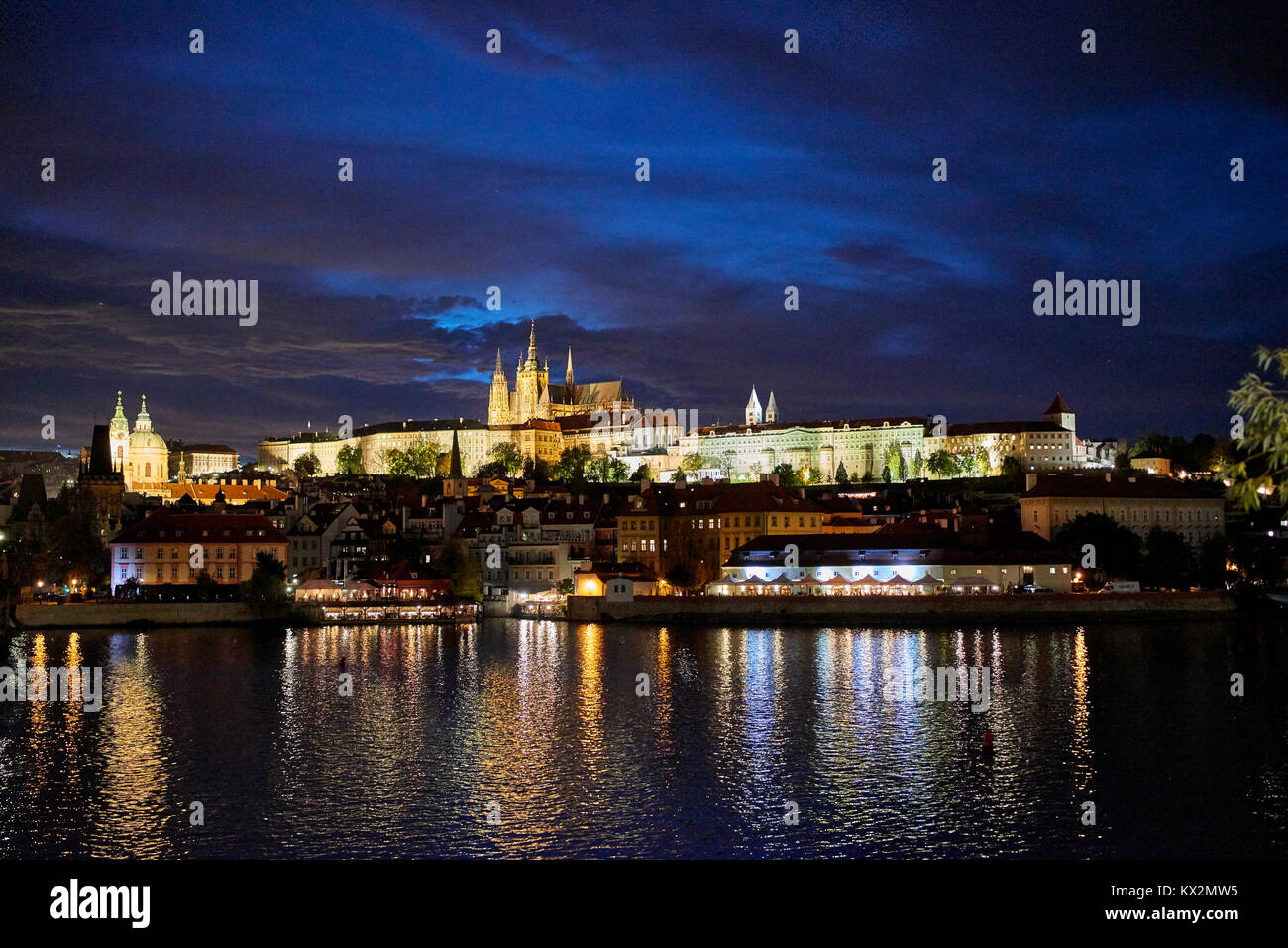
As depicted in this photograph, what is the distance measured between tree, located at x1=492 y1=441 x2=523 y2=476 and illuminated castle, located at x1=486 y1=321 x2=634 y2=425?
21.4 m

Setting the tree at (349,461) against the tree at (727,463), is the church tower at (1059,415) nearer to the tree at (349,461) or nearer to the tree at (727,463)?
the tree at (727,463)

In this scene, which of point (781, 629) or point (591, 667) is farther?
point (781, 629)

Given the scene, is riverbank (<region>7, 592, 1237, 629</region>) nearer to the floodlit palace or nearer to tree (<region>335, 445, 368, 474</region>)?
the floodlit palace

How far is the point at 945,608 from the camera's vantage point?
4984 cm

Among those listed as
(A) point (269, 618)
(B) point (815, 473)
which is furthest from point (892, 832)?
(B) point (815, 473)

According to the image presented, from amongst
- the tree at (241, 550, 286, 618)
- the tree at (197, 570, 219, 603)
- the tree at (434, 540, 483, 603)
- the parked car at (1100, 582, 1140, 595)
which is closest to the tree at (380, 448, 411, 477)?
the tree at (434, 540, 483, 603)

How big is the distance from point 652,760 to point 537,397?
152m

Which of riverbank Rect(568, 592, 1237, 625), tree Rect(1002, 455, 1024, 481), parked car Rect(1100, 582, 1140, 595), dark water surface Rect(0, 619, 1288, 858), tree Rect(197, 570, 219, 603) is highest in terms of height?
tree Rect(1002, 455, 1024, 481)

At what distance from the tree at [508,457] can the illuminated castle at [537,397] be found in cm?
2138

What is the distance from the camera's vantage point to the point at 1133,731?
24016mm

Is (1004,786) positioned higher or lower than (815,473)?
lower

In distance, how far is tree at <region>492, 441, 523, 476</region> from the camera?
5256 inches
